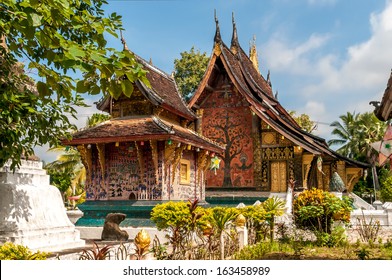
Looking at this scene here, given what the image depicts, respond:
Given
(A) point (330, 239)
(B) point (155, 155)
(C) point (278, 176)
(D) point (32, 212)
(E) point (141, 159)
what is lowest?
(A) point (330, 239)

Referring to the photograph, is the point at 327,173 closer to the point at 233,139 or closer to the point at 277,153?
the point at 277,153

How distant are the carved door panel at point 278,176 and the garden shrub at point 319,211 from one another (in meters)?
8.41

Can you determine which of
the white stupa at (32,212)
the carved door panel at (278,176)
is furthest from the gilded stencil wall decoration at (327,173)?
the white stupa at (32,212)

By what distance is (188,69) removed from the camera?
1270 inches

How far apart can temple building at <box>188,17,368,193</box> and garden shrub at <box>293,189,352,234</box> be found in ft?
25.1

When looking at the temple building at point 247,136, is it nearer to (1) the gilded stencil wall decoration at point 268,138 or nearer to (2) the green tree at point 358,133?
(1) the gilded stencil wall decoration at point 268,138

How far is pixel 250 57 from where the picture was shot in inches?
1083

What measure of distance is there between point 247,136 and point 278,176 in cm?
230

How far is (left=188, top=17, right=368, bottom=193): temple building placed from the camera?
61.9 ft

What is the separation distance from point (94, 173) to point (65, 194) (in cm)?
2376

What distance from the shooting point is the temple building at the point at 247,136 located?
18875 mm

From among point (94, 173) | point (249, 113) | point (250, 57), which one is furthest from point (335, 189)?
point (250, 57)

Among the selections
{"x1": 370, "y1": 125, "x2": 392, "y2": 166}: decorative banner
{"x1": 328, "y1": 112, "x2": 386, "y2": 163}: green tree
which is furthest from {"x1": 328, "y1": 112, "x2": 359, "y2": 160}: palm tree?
{"x1": 370, "y1": 125, "x2": 392, "y2": 166}: decorative banner

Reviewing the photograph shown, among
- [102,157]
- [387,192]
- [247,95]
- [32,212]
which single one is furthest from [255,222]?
[387,192]
